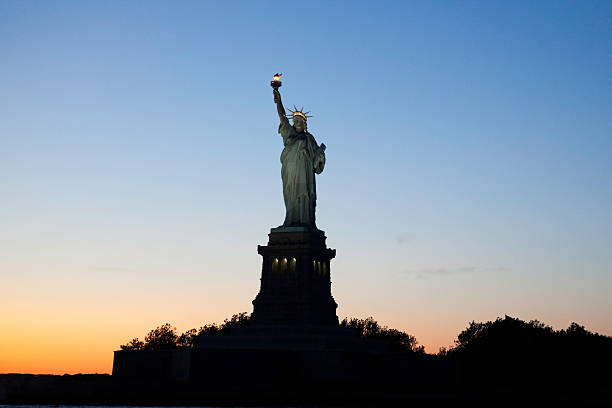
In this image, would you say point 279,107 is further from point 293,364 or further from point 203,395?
point 203,395

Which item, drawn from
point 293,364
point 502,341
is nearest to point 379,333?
point 502,341

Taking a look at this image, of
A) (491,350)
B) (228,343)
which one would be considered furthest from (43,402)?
(491,350)

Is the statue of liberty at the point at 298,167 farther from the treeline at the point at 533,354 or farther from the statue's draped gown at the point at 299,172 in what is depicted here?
the treeline at the point at 533,354

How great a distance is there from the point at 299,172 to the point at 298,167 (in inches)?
11.7

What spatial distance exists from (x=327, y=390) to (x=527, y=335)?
36825 mm

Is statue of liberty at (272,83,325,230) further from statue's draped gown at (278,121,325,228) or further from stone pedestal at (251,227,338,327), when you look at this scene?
stone pedestal at (251,227,338,327)

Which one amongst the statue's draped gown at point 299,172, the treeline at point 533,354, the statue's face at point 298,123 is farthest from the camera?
the treeline at point 533,354

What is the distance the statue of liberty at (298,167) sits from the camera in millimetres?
49469

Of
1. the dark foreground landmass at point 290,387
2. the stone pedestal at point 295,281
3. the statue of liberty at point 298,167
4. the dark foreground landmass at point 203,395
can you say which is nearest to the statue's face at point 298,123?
the statue of liberty at point 298,167

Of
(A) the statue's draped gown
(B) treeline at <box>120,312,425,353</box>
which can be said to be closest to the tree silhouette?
(B) treeline at <box>120,312,425,353</box>

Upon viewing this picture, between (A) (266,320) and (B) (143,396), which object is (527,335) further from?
(B) (143,396)

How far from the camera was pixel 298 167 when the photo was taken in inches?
1959

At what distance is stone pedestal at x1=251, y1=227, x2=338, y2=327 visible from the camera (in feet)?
151

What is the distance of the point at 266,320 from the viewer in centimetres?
4631
